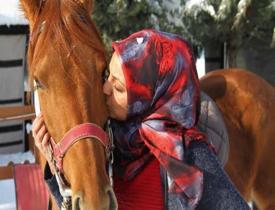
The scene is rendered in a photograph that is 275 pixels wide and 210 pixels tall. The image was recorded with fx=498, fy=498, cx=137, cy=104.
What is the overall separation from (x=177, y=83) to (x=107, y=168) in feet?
1.21

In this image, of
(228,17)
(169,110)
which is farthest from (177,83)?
(228,17)

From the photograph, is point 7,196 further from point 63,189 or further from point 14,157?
point 63,189

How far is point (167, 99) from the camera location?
5.17 feet

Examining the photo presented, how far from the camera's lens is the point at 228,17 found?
8.35 metres

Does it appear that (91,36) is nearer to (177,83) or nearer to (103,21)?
(177,83)

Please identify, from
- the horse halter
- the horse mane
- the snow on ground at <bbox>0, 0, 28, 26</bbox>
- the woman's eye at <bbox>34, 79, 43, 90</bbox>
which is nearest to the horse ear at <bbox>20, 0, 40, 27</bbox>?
the horse mane

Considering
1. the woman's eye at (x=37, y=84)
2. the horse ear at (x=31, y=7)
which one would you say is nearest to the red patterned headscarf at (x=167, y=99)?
the woman's eye at (x=37, y=84)

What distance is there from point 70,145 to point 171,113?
0.33 m

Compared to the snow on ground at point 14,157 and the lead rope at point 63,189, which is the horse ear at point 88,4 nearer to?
the lead rope at point 63,189

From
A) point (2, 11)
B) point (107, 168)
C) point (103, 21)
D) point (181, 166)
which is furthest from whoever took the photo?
point (103, 21)

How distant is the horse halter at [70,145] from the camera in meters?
1.58

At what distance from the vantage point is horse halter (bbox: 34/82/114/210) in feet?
5.18

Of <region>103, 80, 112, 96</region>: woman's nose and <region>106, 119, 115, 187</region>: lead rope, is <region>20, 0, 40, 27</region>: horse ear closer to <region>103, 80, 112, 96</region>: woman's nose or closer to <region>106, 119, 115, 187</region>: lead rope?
<region>103, 80, 112, 96</region>: woman's nose

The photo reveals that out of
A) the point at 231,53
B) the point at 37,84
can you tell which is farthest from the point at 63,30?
the point at 231,53
